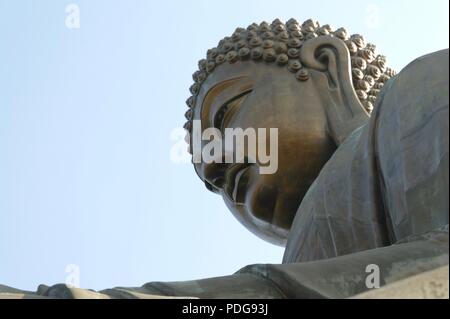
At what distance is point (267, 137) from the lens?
20.8 ft

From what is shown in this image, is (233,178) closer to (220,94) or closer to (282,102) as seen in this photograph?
(282,102)

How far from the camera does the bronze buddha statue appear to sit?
3832 millimetres

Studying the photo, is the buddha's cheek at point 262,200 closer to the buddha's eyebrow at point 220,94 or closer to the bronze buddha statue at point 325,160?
the bronze buddha statue at point 325,160

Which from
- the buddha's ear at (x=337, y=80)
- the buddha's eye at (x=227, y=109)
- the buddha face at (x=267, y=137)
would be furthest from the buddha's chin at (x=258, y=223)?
the buddha's ear at (x=337, y=80)

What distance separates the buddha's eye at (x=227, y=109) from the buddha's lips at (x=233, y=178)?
34cm

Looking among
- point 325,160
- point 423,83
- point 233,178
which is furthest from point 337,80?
point 423,83

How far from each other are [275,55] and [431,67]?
2.31 metres

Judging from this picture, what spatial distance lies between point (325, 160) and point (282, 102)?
0.41 m

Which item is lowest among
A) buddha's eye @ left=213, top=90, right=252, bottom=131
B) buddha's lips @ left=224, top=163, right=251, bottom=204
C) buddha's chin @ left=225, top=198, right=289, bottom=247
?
buddha's chin @ left=225, top=198, right=289, bottom=247

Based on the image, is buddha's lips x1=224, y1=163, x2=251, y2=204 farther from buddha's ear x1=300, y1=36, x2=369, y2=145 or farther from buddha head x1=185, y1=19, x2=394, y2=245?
buddha's ear x1=300, y1=36, x2=369, y2=145

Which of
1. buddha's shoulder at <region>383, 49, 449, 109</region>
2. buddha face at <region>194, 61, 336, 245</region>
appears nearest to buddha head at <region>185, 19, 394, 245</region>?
buddha face at <region>194, 61, 336, 245</region>

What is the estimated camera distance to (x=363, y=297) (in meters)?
2.97

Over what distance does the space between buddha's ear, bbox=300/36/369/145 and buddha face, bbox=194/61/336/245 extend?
56 mm
